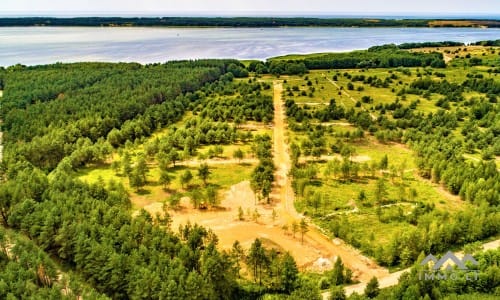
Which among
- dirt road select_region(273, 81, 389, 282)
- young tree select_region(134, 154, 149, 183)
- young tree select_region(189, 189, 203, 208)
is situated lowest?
dirt road select_region(273, 81, 389, 282)

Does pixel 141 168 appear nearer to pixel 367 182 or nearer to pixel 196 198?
pixel 196 198

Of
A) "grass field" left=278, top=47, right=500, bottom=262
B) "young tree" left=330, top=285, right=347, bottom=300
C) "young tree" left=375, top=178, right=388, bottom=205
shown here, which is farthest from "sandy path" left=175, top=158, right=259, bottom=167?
"young tree" left=330, top=285, right=347, bottom=300

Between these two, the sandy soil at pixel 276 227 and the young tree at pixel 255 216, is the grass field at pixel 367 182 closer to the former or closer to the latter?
the sandy soil at pixel 276 227

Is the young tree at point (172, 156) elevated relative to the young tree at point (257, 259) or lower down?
elevated

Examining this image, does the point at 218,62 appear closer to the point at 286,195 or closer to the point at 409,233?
the point at 286,195

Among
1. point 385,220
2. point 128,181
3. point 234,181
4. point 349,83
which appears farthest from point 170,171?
point 349,83

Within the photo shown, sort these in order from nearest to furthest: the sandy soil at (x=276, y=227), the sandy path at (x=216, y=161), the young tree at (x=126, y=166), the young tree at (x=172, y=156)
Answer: the sandy soil at (x=276, y=227) < the young tree at (x=126, y=166) < the young tree at (x=172, y=156) < the sandy path at (x=216, y=161)

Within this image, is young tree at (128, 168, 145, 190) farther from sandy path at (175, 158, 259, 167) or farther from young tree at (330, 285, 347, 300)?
young tree at (330, 285, 347, 300)

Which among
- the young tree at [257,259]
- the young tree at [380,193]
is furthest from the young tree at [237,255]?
the young tree at [380,193]
